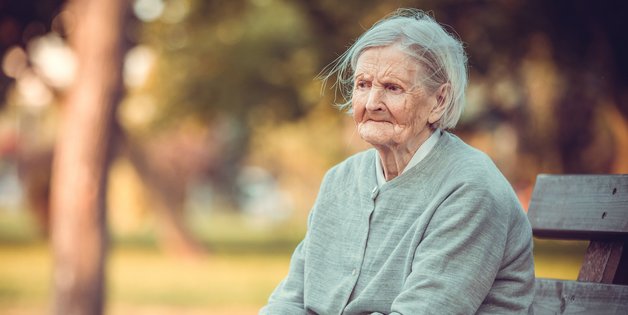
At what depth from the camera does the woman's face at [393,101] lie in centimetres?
260

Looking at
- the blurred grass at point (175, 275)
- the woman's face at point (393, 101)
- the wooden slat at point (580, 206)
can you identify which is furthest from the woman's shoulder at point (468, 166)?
the blurred grass at point (175, 275)

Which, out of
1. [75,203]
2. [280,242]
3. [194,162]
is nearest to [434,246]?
[75,203]

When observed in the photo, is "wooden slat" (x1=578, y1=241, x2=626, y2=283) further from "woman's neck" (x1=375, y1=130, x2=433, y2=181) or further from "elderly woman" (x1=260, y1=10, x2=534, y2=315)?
"woman's neck" (x1=375, y1=130, x2=433, y2=181)

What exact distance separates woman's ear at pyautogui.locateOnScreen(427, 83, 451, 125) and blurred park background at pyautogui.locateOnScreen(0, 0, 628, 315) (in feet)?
13.3

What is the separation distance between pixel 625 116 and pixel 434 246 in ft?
31.2

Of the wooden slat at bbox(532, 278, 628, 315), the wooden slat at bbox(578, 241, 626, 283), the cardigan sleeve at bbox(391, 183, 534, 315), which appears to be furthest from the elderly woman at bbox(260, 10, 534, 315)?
the wooden slat at bbox(578, 241, 626, 283)

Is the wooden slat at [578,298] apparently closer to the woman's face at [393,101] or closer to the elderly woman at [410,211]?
the elderly woman at [410,211]

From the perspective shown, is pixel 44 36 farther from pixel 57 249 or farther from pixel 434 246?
pixel 434 246

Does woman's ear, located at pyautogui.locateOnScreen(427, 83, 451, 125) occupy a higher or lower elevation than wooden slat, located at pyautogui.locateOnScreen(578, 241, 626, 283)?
higher

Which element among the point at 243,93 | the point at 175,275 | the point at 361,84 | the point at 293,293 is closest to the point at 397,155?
the point at 361,84

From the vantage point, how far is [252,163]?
5344cm

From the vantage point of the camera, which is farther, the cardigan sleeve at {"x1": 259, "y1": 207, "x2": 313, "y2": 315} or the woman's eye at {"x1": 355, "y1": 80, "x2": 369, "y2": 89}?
the cardigan sleeve at {"x1": 259, "y1": 207, "x2": 313, "y2": 315}

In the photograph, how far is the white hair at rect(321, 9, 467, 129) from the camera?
102 inches

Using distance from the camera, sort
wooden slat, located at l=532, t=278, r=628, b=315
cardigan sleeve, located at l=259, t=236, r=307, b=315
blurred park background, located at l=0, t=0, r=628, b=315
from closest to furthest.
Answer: wooden slat, located at l=532, t=278, r=628, b=315 < cardigan sleeve, located at l=259, t=236, r=307, b=315 < blurred park background, located at l=0, t=0, r=628, b=315
